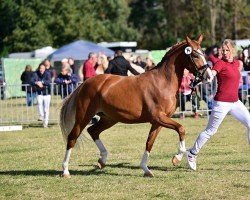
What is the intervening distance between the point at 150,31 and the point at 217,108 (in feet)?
203

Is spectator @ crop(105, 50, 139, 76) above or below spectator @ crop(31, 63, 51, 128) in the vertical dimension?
above

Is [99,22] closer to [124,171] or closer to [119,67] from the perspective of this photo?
[119,67]

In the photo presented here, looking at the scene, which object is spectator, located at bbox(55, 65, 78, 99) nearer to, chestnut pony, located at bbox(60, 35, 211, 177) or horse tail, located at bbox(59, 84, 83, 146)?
horse tail, located at bbox(59, 84, 83, 146)

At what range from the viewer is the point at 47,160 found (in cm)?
1276

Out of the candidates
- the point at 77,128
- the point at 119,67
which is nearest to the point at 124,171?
the point at 77,128

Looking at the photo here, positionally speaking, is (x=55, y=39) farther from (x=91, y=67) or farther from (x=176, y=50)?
(x=176, y=50)

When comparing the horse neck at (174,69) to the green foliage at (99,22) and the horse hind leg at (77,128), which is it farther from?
the green foliage at (99,22)

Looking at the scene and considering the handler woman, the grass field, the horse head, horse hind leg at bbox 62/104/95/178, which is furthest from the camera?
horse hind leg at bbox 62/104/95/178

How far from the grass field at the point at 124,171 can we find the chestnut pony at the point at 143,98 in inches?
20.2

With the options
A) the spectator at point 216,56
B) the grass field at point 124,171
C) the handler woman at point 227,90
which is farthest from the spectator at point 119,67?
the handler woman at point 227,90

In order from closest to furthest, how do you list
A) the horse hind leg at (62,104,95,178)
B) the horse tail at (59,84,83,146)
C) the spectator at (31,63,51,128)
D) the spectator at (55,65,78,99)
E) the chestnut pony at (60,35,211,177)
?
the chestnut pony at (60,35,211,177) < the horse hind leg at (62,104,95,178) < the horse tail at (59,84,83,146) < the spectator at (31,63,51,128) < the spectator at (55,65,78,99)

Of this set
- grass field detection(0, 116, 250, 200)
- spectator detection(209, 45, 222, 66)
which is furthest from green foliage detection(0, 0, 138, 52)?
grass field detection(0, 116, 250, 200)

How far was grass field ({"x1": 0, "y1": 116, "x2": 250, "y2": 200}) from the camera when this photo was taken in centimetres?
920

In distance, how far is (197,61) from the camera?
1031 cm
